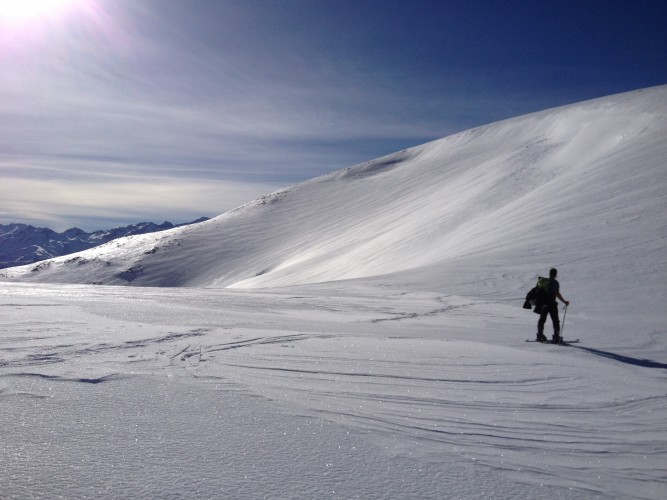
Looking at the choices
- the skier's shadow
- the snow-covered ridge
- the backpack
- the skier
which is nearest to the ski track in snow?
the skier's shadow

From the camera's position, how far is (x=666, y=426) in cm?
491

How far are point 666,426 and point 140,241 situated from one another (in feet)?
239

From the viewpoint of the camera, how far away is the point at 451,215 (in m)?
32.0

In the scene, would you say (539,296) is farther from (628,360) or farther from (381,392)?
(381,392)

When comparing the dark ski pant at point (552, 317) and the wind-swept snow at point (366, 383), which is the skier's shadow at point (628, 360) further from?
the dark ski pant at point (552, 317)

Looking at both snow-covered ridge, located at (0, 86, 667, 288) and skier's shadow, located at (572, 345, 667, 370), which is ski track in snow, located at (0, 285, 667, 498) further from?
snow-covered ridge, located at (0, 86, 667, 288)

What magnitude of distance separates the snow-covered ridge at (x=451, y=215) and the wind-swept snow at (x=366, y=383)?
1.34 ft

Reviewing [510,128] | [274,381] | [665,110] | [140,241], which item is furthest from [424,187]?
[274,381]

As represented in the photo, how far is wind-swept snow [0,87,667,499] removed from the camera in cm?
362

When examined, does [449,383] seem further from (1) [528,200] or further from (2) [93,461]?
(1) [528,200]

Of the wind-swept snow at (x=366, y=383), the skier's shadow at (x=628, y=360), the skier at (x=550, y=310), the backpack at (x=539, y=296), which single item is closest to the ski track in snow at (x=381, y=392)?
the wind-swept snow at (x=366, y=383)

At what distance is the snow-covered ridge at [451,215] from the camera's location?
63.5 ft

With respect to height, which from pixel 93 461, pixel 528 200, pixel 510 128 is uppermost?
pixel 510 128

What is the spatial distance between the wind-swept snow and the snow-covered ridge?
41 centimetres
